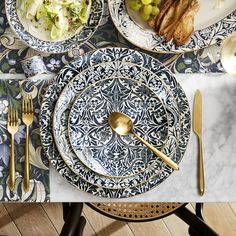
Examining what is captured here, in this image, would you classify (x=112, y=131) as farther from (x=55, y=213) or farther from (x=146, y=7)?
(x=55, y=213)

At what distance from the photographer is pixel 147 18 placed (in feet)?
3.40

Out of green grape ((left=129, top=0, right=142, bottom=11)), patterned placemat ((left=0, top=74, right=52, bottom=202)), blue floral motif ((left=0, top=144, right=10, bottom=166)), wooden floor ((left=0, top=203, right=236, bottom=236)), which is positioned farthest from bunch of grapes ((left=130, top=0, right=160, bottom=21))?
wooden floor ((left=0, top=203, right=236, bottom=236))

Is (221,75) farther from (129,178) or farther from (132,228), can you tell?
(132,228)

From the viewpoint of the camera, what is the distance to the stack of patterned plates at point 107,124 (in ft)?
3.34

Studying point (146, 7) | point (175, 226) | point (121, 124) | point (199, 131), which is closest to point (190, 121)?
point (199, 131)

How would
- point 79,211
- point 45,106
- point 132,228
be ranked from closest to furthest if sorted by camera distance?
1. point 45,106
2. point 79,211
3. point 132,228

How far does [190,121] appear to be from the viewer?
3.40ft

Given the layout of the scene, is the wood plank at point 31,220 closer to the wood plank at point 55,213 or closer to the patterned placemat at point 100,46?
the wood plank at point 55,213

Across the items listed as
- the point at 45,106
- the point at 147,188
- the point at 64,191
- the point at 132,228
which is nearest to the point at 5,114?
the point at 45,106

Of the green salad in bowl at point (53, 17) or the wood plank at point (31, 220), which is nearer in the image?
the green salad in bowl at point (53, 17)

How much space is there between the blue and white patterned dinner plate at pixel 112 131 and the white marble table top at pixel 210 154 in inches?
2.5

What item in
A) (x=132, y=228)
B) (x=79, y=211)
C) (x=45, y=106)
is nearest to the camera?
(x=45, y=106)

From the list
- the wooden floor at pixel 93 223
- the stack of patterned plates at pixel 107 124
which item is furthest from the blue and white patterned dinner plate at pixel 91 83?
the wooden floor at pixel 93 223

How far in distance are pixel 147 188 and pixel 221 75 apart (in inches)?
10.6
